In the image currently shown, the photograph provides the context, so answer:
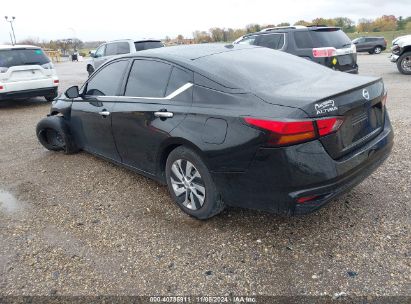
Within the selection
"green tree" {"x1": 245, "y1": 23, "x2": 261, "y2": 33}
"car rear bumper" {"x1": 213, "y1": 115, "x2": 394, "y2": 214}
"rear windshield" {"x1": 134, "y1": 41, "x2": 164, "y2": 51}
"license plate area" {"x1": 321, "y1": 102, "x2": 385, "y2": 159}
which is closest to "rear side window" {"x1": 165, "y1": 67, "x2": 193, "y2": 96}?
"car rear bumper" {"x1": 213, "y1": 115, "x2": 394, "y2": 214}

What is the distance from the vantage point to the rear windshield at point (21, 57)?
30.1 ft

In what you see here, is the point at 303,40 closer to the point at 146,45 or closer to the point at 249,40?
the point at 249,40

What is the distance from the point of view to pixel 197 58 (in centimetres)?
343

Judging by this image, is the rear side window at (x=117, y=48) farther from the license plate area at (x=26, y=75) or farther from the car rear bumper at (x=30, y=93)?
the license plate area at (x=26, y=75)

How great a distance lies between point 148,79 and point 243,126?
4.71ft

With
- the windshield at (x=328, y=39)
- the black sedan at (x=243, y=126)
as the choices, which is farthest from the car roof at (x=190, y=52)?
the windshield at (x=328, y=39)

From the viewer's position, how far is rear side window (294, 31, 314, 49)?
8531 mm

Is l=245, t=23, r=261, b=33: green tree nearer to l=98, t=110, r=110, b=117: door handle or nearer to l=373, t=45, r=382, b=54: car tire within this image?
l=373, t=45, r=382, b=54: car tire

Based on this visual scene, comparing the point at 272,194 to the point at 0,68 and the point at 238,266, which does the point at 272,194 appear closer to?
the point at 238,266

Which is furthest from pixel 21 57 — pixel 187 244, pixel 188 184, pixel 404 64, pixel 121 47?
pixel 404 64

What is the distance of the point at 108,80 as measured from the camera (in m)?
4.32

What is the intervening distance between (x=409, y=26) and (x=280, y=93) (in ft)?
253

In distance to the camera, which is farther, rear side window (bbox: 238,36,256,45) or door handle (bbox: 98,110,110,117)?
rear side window (bbox: 238,36,256,45)

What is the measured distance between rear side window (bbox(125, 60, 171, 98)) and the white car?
6.70 meters
